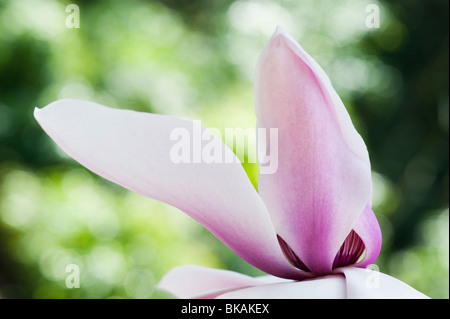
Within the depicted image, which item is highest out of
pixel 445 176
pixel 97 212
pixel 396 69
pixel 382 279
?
pixel 396 69

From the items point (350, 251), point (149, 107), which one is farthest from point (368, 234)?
point (149, 107)

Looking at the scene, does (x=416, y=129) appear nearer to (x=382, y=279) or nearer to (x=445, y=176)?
(x=445, y=176)

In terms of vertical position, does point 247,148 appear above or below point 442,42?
below

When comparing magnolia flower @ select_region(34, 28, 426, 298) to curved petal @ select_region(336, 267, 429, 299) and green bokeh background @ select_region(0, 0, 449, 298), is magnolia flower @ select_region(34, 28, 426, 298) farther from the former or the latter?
green bokeh background @ select_region(0, 0, 449, 298)

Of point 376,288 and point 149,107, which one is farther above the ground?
point 149,107

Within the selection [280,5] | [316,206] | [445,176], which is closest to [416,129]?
[445,176]

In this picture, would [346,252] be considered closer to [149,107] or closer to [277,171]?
[277,171]
